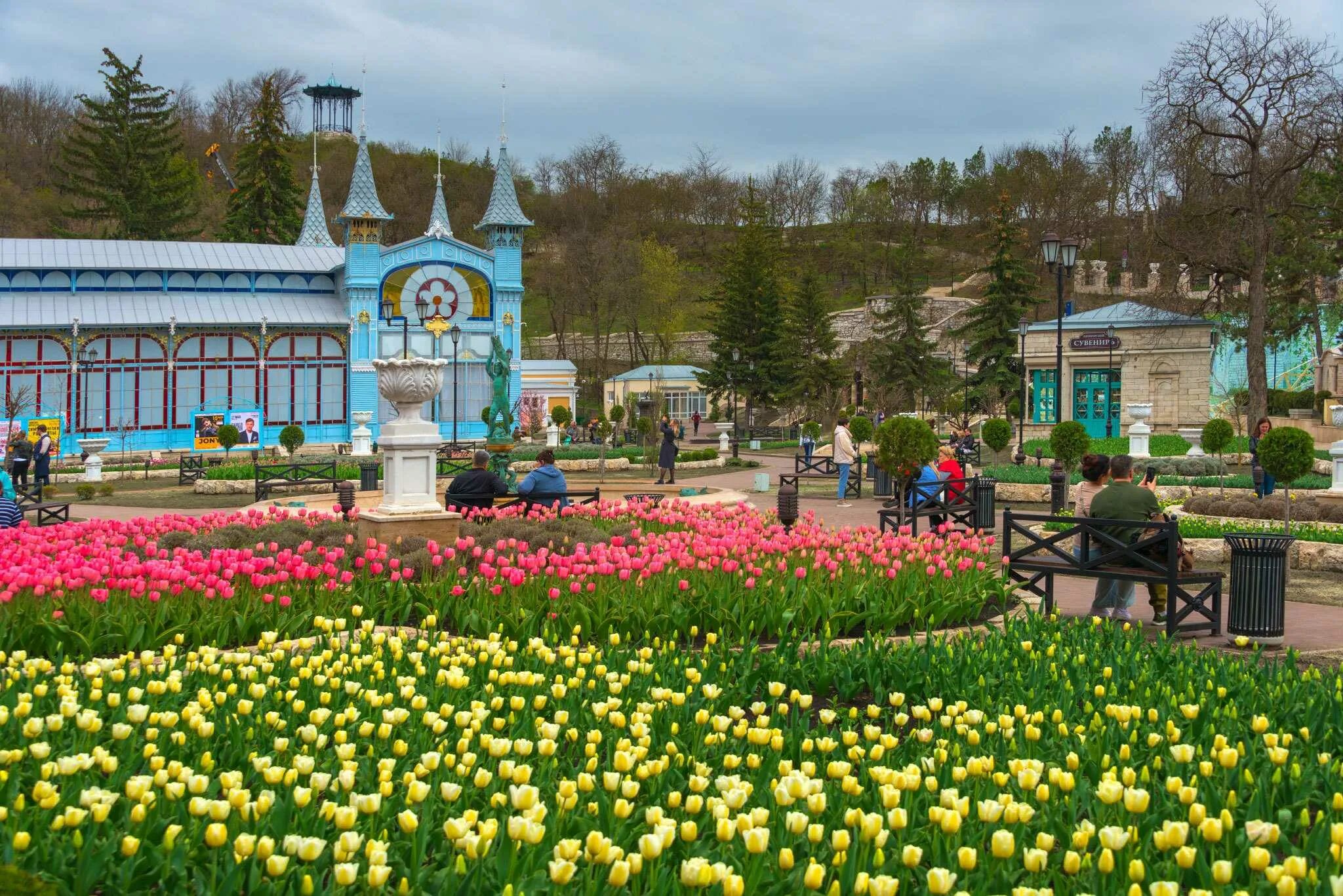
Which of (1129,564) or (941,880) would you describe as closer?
(941,880)

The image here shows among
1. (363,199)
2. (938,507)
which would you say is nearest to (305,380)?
(363,199)

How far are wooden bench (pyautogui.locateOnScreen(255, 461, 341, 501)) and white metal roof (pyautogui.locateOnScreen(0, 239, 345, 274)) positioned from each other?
64.4 ft

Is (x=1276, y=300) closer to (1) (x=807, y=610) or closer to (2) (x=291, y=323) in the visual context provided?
(2) (x=291, y=323)

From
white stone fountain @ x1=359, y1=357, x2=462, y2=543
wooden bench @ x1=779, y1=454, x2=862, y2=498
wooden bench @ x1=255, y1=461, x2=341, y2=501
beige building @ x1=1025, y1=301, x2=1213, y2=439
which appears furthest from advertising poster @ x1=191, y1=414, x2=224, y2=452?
white stone fountain @ x1=359, y1=357, x2=462, y2=543

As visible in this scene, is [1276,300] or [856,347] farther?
[856,347]

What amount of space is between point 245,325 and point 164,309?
9.03 ft

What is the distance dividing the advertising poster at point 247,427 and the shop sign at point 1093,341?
97.7ft

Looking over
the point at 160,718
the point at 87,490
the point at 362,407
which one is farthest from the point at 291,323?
the point at 160,718

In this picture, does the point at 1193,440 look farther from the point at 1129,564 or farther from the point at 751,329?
the point at 751,329

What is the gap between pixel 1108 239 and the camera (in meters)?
85.9

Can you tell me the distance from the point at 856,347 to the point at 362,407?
29180 millimetres

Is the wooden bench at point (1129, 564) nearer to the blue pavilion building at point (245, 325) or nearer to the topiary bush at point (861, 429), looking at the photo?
the topiary bush at point (861, 429)

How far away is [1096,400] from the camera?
46281mm

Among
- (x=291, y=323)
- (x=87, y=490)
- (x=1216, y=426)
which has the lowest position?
(x=87, y=490)
